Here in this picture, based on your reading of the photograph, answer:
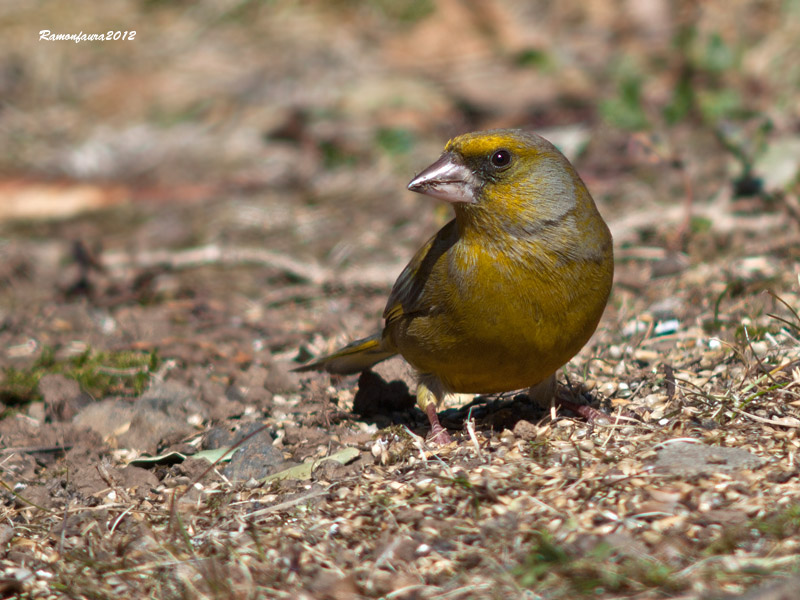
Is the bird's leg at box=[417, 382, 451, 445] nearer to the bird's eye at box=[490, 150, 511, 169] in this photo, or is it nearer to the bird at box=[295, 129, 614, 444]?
the bird at box=[295, 129, 614, 444]

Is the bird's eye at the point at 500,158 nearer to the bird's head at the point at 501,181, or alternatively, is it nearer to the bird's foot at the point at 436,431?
the bird's head at the point at 501,181

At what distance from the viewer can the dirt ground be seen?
9.81 ft

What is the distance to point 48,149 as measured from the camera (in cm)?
946

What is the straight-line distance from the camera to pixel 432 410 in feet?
13.2

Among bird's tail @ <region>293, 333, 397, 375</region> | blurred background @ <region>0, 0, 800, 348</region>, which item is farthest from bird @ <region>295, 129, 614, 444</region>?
blurred background @ <region>0, 0, 800, 348</region>

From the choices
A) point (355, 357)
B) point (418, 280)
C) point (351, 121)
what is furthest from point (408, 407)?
point (351, 121)

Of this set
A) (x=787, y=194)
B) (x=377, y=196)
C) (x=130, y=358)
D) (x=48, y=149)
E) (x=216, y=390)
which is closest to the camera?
(x=216, y=390)

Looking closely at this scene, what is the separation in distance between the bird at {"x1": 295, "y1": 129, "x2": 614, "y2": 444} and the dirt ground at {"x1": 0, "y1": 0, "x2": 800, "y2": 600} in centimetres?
30

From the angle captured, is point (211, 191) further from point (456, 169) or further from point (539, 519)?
point (539, 519)

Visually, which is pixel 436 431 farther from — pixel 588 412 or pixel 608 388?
pixel 608 388

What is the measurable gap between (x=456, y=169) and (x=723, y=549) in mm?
1699

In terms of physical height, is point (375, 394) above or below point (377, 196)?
below

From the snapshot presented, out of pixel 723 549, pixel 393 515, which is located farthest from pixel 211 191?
pixel 723 549

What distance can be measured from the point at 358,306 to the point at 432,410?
93.9 inches
